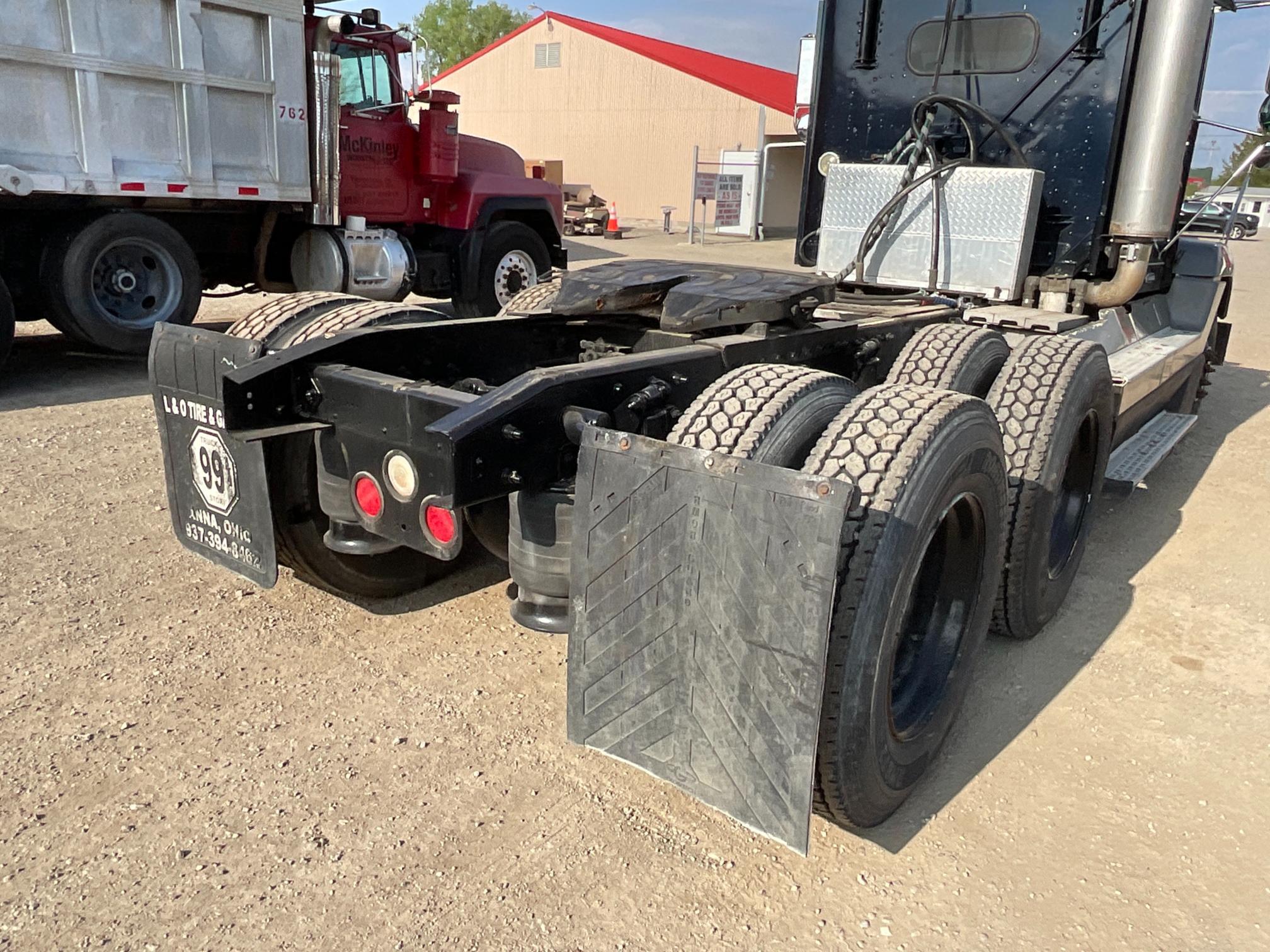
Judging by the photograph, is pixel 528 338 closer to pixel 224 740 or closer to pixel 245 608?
pixel 245 608

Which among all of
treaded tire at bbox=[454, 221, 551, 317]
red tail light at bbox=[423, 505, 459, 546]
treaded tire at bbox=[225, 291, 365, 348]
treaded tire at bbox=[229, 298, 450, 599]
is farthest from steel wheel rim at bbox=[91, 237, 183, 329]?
red tail light at bbox=[423, 505, 459, 546]

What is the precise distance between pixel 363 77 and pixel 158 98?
2.37 metres

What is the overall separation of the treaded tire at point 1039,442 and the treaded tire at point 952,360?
0.12 metres

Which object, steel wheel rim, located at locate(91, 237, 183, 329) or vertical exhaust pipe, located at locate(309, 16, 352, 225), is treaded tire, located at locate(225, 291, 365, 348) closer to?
steel wheel rim, located at locate(91, 237, 183, 329)

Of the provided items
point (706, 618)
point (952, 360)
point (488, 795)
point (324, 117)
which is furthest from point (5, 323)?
point (706, 618)

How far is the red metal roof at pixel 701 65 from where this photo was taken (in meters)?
31.7

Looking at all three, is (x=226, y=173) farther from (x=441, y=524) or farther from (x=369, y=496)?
(x=441, y=524)

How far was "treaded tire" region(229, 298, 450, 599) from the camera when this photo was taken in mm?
3314

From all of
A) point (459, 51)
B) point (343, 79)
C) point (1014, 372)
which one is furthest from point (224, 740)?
point (459, 51)

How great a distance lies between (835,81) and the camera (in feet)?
19.2

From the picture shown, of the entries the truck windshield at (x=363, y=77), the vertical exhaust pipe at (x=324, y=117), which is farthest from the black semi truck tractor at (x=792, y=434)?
the truck windshield at (x=363, y=77)

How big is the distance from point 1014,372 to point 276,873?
286 centimetres

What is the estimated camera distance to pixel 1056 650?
12.2 ft

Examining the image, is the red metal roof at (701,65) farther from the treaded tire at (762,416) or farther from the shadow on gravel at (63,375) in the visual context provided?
the treaded tire at (762,416)
